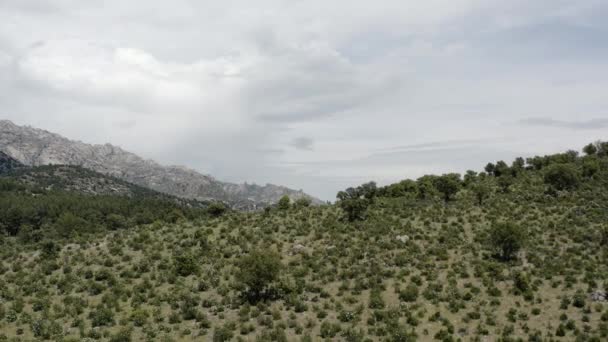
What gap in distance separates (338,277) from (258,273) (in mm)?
8871

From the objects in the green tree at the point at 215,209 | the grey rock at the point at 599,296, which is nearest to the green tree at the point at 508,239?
the grey rock at the point at 599,296

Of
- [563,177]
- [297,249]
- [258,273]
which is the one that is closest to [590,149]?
[563,177]

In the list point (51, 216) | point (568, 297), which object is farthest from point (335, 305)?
point (51, 216)

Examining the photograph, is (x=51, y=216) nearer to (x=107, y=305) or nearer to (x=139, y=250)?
(x=139, y=250)

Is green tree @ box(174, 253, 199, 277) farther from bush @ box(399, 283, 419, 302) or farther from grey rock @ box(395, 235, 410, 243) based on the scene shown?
grey rock @ box(395, 235, 410, 243)

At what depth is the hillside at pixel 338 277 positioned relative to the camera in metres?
32.4

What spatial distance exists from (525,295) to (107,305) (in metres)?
36.7

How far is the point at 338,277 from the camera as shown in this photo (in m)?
41.8

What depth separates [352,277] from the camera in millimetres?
41750

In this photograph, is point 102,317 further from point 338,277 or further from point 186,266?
point 338,277

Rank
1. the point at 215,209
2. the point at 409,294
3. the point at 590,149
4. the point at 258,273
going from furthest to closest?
the point at 590,149
the point at 215,209
the point at 258,273
the point at 409,294

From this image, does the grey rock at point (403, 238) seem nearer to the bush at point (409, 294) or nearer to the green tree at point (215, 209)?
the bush at point (409, 294)

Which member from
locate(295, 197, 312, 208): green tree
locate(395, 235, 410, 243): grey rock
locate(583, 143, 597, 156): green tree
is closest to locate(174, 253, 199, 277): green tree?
locate(395, 235, 410, 243): grey rock

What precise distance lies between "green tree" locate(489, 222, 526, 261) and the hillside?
123mm
